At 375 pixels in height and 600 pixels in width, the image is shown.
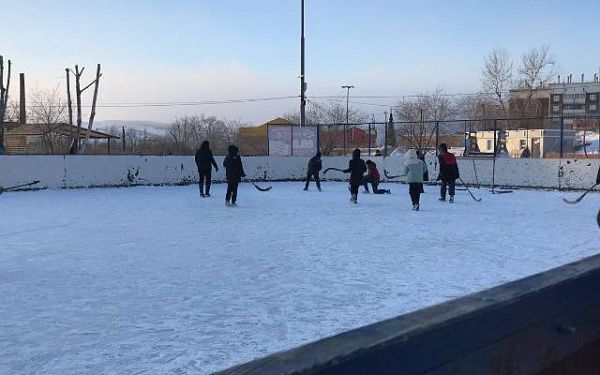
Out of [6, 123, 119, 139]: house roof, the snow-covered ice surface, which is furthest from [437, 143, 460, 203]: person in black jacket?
[6, 123, 119, 139]: house roof

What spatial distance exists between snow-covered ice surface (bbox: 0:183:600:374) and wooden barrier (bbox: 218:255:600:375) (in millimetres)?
2144

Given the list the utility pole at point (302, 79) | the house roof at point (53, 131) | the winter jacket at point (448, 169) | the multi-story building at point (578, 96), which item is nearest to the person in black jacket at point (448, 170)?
the winter jacket at point (448, 169)

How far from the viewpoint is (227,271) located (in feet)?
23.5

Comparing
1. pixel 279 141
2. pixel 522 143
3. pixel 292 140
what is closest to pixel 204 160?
pixel 279 141

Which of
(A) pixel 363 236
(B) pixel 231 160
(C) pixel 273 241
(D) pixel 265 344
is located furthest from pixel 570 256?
(B) pixel 231 160

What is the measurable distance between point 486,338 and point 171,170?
22.8 m

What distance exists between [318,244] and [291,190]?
12.5m

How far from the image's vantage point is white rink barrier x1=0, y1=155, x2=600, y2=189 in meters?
20.8

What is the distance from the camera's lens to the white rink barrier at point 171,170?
68.3ft

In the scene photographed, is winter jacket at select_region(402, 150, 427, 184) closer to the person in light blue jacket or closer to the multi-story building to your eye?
the person in light blue jacket

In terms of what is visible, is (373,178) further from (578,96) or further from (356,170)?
(578,96)

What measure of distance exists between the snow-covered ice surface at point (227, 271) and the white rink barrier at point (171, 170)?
20.3ft

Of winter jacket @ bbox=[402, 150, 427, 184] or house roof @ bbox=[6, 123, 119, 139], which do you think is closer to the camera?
winter jacket @ bbox=[402, 150, 427, 184]

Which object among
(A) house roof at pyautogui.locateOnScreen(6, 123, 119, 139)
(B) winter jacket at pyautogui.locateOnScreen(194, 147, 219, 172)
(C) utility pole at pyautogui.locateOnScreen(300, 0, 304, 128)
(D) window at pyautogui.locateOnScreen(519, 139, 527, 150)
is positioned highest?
(C) utility pole at pyautogui.locateOnScreen(300, 0, 304, 128)
